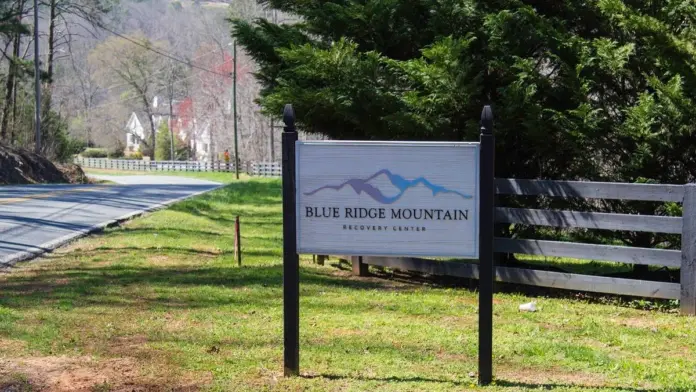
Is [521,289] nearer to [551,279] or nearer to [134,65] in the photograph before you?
[551,279]

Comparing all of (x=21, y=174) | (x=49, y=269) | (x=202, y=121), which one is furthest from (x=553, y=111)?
(x=202, y=121)

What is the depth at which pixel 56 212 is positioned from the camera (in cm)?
1939

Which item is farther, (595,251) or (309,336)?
(595,251)

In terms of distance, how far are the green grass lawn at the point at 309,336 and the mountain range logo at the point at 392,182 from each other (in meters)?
1.27

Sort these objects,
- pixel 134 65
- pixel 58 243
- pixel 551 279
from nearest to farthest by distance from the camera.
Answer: pixel 551 279, pixel 58 243, pixel 134 65

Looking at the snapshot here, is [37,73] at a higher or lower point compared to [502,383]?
higher

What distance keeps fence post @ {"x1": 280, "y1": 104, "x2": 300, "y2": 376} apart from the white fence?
52.3 meters

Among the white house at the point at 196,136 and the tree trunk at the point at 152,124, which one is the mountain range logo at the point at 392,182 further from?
the white house at the point at 196,136

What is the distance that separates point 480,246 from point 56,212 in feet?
51.6

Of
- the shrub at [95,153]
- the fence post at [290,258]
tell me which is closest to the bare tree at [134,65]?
the shrub at [95,153]

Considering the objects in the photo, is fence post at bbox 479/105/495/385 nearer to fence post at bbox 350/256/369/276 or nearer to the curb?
fence post at bbox 350/256/369/276

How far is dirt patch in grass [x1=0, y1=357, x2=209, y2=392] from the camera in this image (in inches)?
215

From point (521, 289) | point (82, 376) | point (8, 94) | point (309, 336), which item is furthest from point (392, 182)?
point (8, 94)

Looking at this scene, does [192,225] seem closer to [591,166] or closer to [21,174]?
[591,166]
